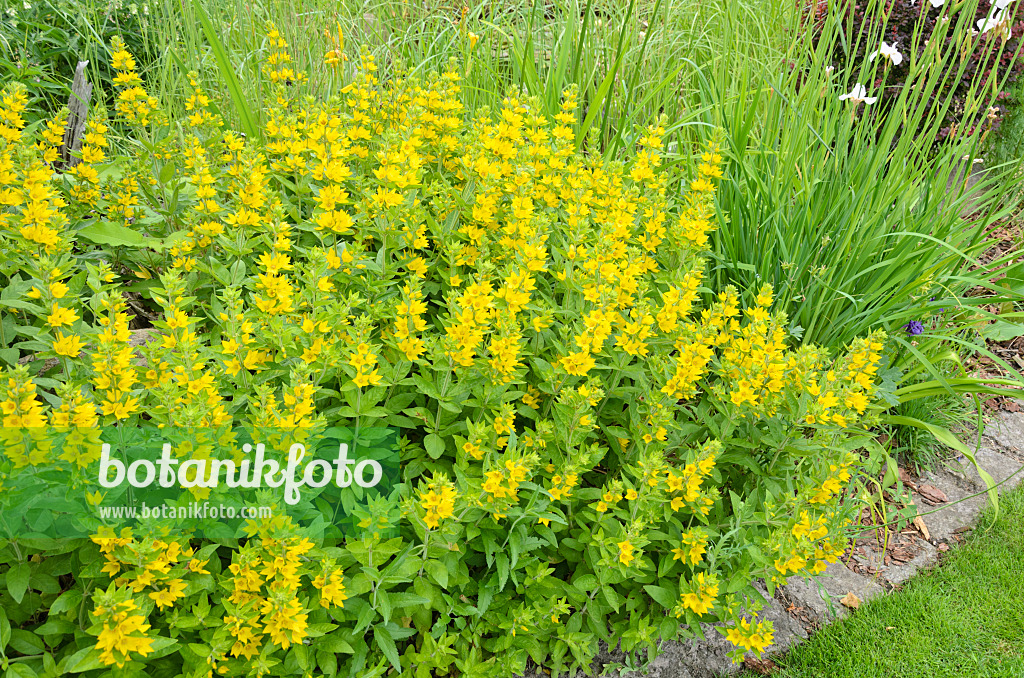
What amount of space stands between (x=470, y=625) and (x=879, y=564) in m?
1.94

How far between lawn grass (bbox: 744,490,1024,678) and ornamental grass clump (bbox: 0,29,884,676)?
0.48 metres

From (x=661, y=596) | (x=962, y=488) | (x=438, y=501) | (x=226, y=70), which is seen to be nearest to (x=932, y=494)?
(x=962, y=488)

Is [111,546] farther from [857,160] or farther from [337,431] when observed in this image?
[857,160]

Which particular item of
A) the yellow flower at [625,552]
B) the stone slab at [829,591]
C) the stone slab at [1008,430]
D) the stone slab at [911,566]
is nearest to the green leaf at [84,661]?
the yellow flower at [625,552]

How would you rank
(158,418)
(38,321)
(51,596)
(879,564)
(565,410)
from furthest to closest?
1. (879,564)
2. (38,321)
3. (565,410)
4. (51,596)
5. (158,418)

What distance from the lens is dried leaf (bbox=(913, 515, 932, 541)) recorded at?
10.7 feet

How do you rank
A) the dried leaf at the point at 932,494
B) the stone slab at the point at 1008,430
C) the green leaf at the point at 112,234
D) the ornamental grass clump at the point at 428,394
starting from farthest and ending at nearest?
the stone slab at the point at 1008,430
the dried leaf at the point at 932,494
the green leaf at the point at 112,234
the ornamental grass clump at the point at 428,394

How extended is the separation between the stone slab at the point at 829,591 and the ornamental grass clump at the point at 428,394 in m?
0.52

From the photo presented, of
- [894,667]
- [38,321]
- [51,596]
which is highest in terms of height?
[38,321]

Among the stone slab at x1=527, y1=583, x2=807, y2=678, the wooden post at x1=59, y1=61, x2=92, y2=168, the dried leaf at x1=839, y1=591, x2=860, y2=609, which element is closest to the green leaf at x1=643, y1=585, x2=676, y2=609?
the stone slab at x1=527, y1=583, x2=807, y2=678

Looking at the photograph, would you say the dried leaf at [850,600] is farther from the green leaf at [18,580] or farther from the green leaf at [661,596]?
the green leaf at [18,580]

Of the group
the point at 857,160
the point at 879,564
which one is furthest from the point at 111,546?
the point at 857,160

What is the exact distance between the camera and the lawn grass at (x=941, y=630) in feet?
8.59

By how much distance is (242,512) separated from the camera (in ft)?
5.81
